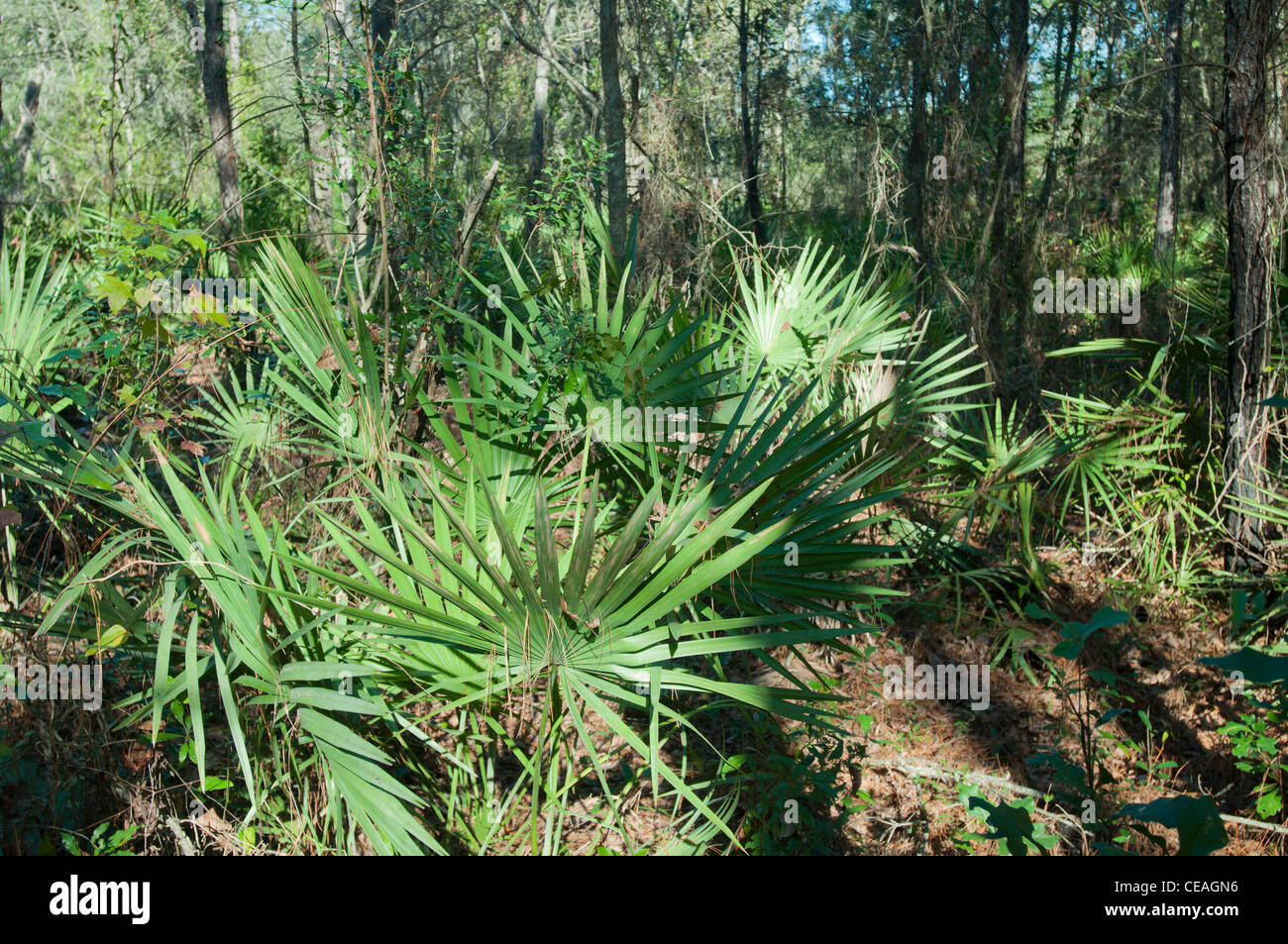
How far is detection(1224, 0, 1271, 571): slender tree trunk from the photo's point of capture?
17.0ft

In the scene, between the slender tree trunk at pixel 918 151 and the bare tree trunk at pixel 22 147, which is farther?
the bare tree trunk at pixel 22 147

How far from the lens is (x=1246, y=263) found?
5.36 meters

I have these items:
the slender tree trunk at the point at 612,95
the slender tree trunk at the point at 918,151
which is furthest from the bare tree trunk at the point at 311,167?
the slender tree trunk at the point at 918,151

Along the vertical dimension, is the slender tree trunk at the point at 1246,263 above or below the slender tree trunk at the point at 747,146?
below

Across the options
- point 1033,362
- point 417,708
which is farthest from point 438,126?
point 1033,362

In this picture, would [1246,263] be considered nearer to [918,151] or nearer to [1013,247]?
[1013,247]

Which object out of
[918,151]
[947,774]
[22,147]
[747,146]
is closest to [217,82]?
[918,151]

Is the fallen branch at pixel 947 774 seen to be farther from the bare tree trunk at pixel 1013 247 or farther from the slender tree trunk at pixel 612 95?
the slender tree trunk at pixel 612 95

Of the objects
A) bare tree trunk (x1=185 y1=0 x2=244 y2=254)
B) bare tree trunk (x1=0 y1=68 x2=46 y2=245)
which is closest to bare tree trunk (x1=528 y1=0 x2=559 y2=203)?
bare tree trunk (x1=185 y1=0 x2=244 y2=254)

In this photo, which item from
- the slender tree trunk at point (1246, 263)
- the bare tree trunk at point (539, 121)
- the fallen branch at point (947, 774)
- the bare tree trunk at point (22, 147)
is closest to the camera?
the fallen branch at point (947, 774)

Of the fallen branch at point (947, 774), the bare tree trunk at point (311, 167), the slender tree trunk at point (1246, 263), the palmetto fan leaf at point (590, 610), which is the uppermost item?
the bare tree trunk at point (311, 167)

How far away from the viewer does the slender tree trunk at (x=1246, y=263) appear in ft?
17.0

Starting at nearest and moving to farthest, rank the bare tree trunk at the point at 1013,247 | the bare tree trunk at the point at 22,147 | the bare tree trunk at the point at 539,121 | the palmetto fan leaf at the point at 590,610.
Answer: the palmetto fan leaf at the point at 590,610
the bare tree trunk at the point at 1013,247
the bare tree trunk at the point at 22,147
the bare tree trunk at the point at 539,121

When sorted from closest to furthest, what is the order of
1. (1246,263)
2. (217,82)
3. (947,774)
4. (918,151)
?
(947,774)
(1246,263)
(217,82)
(918,151)
